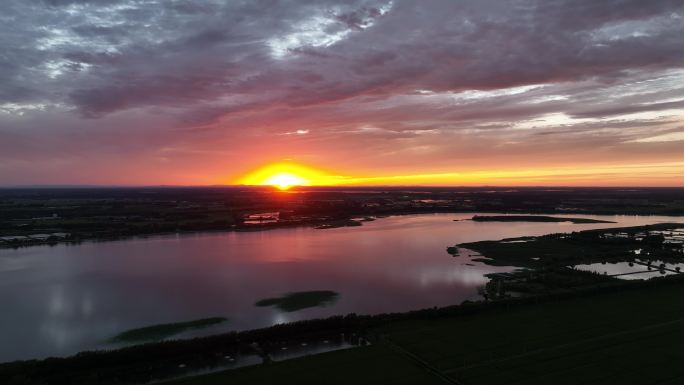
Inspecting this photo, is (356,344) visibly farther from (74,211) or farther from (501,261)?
(74,211)

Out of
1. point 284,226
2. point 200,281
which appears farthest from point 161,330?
point 284,226

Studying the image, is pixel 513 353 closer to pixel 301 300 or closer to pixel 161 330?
pixel 301 300

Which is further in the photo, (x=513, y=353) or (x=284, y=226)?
(x=284, y=226)

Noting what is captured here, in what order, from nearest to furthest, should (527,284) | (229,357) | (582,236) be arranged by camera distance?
(229,357) < (527,284) < (582,236)

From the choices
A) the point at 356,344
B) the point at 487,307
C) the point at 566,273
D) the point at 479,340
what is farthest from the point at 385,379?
the point at 566,273

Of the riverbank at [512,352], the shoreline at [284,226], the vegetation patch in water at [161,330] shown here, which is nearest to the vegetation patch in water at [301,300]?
the vegetation patch in water at [161,330]

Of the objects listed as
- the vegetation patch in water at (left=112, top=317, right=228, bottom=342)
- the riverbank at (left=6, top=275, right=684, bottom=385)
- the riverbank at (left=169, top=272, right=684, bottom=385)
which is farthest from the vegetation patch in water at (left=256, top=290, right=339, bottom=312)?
the riverbank at (left=169, top=272, right=684, bottom=385)

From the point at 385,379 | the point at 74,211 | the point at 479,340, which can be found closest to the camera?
the point at 385,379
